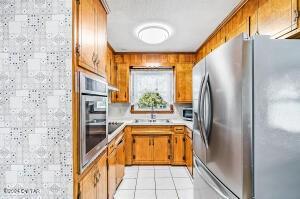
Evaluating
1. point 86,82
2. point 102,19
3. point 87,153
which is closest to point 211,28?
point 102,19

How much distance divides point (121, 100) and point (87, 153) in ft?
10.8

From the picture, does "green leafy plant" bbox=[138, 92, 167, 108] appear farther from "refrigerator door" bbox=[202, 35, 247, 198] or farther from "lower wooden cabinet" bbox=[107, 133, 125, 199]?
"refrigerator door" bbox=[202, 35, 247, 198]

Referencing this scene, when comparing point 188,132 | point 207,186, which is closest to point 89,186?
point 207,186

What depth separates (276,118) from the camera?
1.34 metres

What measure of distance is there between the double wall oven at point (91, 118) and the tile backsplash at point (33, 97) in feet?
0.33

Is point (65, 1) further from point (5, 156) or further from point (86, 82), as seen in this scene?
point (5, 156)

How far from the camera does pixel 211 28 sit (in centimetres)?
331

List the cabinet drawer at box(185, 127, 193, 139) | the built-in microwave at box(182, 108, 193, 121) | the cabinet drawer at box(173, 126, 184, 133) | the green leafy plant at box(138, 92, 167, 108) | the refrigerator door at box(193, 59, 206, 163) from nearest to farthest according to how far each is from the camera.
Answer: the refrigerator door at box(193, 59, 206, 163) < the cabinet drawer at box(185, 127, 193, 139) < the cabinet drawer at box(173, 126, 184, 133) < the built-in microwave at box(182, 108, 193, 121) < the green leafy plant at box(138, 92, 167, 108)

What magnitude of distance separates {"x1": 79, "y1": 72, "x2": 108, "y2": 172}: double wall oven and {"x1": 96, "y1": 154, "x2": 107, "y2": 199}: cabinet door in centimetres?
15

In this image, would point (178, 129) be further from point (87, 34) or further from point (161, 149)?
point (87, 34)

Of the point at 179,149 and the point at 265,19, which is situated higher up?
the point at 265,19

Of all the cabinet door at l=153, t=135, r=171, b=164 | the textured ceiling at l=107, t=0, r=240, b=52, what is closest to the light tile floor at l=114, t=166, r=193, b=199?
the cabinet door at l=153, t=135, r=171, b=164

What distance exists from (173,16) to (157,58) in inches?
84.9

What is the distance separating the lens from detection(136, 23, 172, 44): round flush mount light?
315cm
